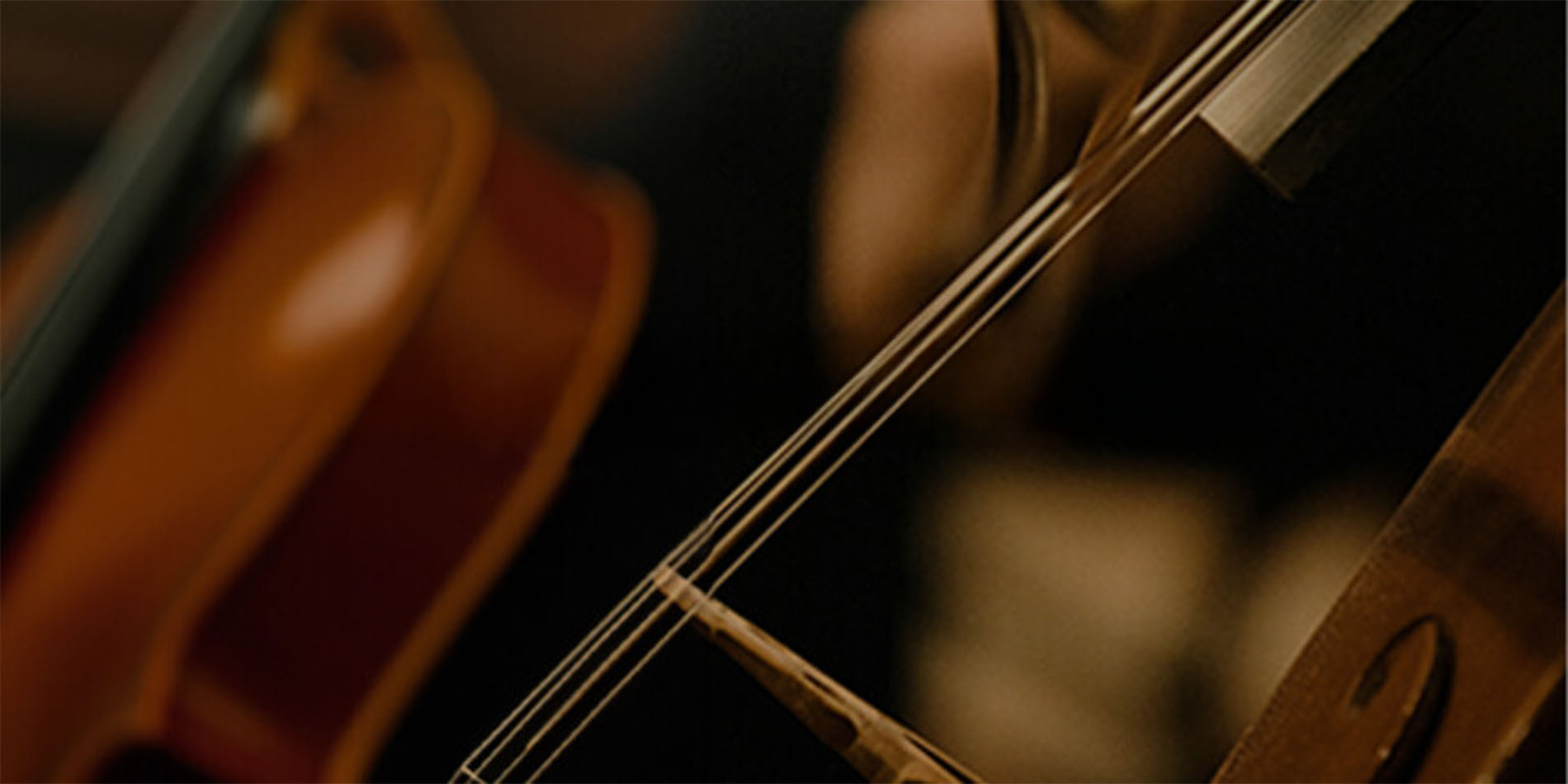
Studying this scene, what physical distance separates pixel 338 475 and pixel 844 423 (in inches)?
6.6

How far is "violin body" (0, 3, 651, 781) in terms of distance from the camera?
0.53m

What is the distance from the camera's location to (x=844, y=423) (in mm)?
509

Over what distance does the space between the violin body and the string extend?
55mm

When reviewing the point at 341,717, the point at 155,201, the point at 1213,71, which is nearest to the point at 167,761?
the point at 341,717

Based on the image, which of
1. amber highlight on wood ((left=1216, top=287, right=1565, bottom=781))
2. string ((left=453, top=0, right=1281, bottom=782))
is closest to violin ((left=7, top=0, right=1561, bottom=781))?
string ((left=453, top=0, right=1281, bottom=782))

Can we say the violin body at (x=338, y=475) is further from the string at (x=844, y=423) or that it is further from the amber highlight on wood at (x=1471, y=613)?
the amber highlight on wood at (x=1471, y=613)

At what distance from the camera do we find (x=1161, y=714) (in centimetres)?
48

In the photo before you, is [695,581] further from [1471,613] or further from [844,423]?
[1471,613]

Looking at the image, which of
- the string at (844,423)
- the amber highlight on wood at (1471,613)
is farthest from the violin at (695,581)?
the amber highlight on wood at (1471,613)

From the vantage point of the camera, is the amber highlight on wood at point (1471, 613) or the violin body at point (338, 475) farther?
the violin body at point (338, 475)

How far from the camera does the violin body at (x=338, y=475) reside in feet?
1.74

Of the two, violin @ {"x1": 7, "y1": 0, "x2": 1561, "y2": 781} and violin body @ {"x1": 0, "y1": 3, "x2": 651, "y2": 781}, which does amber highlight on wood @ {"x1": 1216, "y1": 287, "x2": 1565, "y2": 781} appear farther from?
violin body @ {"x1": 0, "y1": 3, "x2": 651, "y2": 781}

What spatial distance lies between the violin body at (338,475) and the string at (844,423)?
0.18 feet

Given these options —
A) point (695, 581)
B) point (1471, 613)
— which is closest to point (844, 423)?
point (695, 581)
